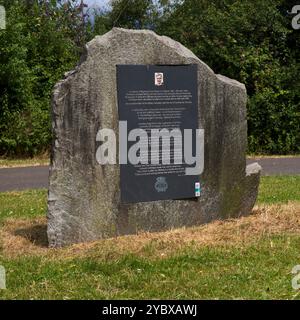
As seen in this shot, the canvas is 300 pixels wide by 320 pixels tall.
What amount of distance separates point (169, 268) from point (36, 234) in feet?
7.44

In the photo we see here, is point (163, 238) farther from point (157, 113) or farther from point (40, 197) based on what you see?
point (40, 197)

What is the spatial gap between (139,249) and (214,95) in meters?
2.15

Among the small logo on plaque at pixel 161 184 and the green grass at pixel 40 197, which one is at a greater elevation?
the small logo on plaque at pixel 161 184

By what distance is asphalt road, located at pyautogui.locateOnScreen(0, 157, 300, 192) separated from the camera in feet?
43.7

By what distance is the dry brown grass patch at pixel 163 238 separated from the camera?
6.50 m

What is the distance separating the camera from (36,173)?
1540cm

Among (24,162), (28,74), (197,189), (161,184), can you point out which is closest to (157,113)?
(161,184)

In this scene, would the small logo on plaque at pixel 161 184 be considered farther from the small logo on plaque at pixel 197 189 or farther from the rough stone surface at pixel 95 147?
the small logo on plaque at pixel 197 189

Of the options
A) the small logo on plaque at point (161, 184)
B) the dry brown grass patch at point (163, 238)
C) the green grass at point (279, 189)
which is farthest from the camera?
the green grass at point (279, 189)

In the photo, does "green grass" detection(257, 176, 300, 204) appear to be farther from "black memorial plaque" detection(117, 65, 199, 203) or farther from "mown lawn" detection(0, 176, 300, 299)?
"black memorial plaque" detection(117, 65, 199, 203)

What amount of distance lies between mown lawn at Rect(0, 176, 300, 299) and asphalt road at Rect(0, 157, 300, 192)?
6239 mm

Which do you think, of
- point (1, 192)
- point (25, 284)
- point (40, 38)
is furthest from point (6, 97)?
point (25, 284)

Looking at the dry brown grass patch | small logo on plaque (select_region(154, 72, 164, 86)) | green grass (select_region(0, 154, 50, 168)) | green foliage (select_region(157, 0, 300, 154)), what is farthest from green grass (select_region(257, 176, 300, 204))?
green foliage (select_region(157, 0, 300, 154))

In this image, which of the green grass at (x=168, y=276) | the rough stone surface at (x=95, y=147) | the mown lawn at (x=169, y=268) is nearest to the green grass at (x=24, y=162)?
Answer: the rough stone surface at (x=95, y=147)
